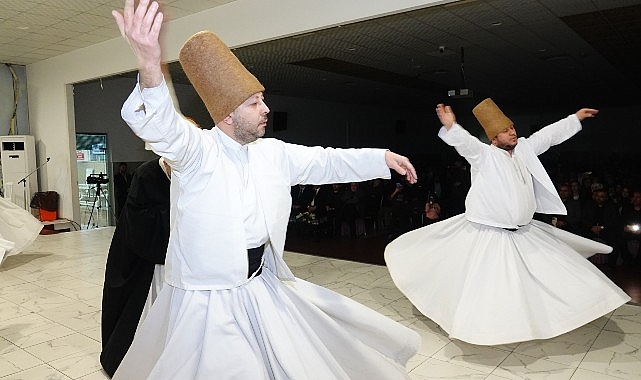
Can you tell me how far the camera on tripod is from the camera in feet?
28.2

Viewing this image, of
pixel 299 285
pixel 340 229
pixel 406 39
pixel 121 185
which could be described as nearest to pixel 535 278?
pixel 299 285

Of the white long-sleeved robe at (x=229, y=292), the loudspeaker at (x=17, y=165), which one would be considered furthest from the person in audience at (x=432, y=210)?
the loudspeaker at (x=17, y=165)

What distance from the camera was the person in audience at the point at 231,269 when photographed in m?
1.57

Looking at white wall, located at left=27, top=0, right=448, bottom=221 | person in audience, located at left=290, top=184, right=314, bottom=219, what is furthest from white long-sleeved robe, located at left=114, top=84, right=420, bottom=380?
person in audience, located at left=290, top=184, right=314, bottom=219

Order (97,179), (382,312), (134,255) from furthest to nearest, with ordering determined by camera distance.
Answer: (97,179), (382,312), (134,255)

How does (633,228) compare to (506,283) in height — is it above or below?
above

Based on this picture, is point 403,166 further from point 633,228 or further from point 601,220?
point 633,228

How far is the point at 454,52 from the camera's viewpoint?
15.6 ft

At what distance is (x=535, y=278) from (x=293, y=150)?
187cm

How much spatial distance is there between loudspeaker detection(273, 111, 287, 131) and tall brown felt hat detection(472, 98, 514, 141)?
122 inches

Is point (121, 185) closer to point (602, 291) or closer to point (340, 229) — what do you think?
point (340, 229)

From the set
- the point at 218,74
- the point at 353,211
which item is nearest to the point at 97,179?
the point at 353,211

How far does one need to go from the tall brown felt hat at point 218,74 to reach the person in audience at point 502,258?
1810mm

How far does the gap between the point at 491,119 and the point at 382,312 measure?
1.59 m
